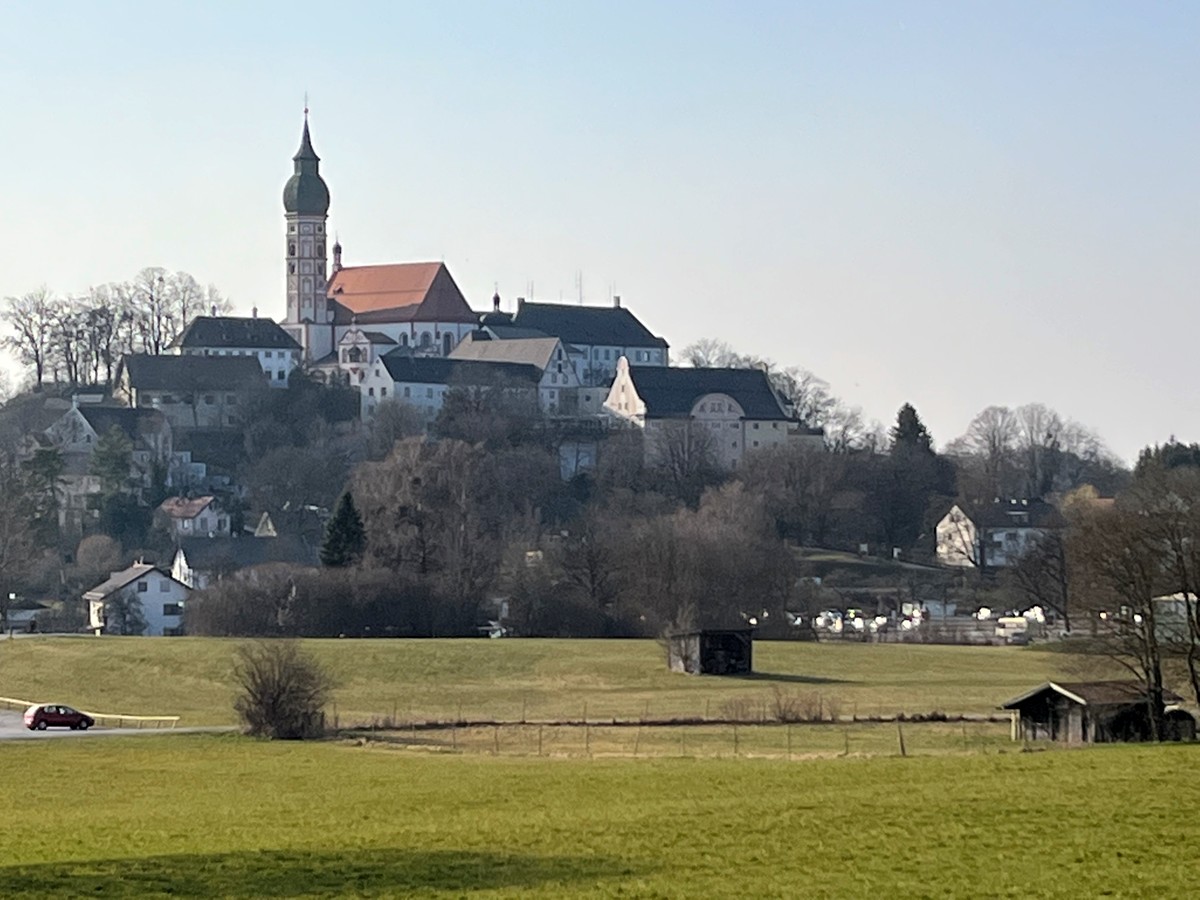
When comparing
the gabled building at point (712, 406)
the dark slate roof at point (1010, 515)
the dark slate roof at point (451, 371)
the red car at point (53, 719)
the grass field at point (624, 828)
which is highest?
the dark slate roof at point (451, 371)

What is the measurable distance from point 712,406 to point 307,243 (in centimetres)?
3272

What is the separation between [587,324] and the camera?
160 metres

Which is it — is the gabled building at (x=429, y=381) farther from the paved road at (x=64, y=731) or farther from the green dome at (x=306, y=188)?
the paved road at (x=64, y=731)

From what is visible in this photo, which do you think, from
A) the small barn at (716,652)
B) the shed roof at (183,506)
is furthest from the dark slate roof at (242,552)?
the small barn at (716,652)

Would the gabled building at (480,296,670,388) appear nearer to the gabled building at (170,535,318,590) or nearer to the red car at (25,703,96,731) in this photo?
the gabled building at (170,535,318,590)

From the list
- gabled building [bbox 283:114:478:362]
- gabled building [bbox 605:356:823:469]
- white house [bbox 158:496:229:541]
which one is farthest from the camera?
gabled building [bbox 283:114:478:362]

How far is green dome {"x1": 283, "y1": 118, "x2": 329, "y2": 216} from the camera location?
500 feet

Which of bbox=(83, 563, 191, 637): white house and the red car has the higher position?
bbox=(83, 563, 191, 637): white house

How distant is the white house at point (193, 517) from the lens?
368 feet

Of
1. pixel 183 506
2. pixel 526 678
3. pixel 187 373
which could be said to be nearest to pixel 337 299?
pixel 187 373

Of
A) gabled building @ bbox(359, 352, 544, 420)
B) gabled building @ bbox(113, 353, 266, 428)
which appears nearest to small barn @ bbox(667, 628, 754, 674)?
gabled building @ bbox(359, 352, 544, 420)

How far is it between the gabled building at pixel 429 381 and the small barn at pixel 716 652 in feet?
216

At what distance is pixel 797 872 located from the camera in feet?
75.6

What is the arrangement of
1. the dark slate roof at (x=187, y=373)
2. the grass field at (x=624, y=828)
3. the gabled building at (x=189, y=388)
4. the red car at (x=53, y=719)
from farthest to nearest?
the dark slate roof at (x=187, y=373), the gabled building at (x=189, y=388), the red car at (x=53, y=719), the grass field at (x=624, y=828)
